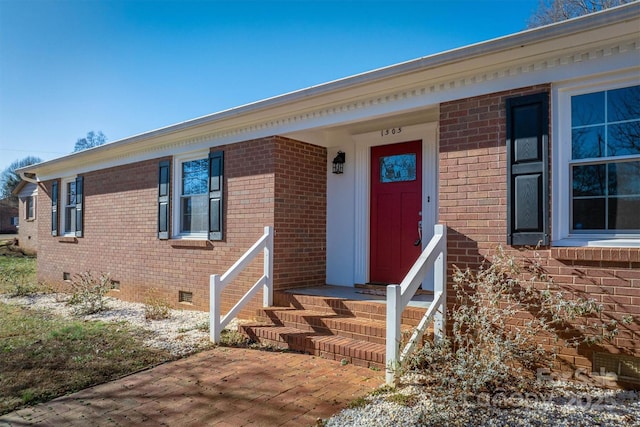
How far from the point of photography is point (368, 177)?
6.27 meters

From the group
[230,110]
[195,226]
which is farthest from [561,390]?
[195,226]

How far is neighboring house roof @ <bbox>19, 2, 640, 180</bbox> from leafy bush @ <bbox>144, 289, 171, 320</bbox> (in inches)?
114

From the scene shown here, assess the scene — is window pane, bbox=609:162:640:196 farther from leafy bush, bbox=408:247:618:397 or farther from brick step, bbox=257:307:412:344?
brick step, bbox=257:307:412:344

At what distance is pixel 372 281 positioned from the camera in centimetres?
617

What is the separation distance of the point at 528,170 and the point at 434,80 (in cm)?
140

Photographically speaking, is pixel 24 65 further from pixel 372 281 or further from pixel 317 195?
pixel 372 281

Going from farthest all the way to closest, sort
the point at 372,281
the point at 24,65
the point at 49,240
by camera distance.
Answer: the point at 49,240 → the point at 24,65 → the point at 372,281

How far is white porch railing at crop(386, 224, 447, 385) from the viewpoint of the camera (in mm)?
3543

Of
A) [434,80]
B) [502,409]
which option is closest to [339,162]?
[434,80]

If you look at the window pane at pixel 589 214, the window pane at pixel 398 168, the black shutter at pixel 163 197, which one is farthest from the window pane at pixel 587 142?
the black shutter at pixel 163 197

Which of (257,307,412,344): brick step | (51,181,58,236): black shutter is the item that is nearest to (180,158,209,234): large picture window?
(257,307,412,344): brick step

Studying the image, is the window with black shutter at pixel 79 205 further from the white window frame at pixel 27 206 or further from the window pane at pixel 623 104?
the white window frame at pixel 27 206

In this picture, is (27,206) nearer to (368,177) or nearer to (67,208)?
(67,208)

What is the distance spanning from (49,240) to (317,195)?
8917 mm
